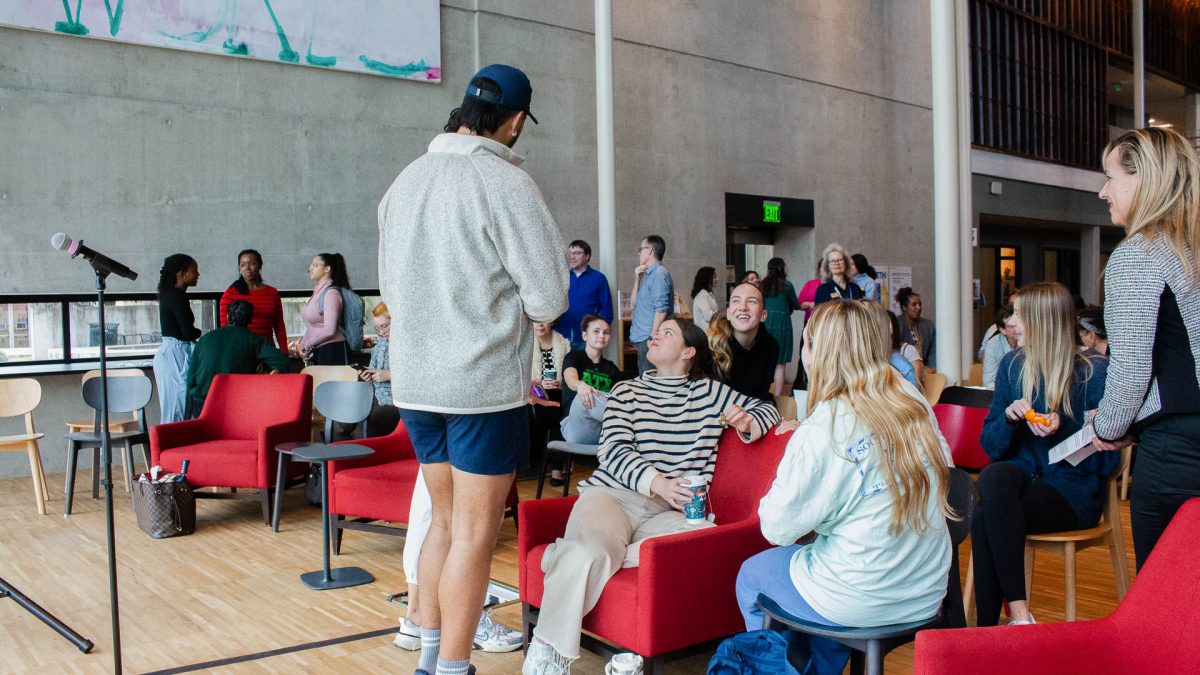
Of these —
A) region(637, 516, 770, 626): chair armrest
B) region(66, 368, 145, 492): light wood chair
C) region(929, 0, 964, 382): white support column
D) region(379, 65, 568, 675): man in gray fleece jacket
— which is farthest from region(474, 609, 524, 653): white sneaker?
region(929, 0, 964, 382): white support column

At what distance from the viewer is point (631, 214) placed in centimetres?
1077

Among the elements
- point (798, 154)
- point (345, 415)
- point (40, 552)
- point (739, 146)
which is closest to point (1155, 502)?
point (345, 415)

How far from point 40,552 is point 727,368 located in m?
3.68

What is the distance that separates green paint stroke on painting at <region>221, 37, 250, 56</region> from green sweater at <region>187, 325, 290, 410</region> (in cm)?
280

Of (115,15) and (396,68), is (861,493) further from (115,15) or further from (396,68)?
(396,68)

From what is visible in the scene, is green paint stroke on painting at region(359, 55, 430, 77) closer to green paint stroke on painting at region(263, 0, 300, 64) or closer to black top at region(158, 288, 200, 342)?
green paint stroke on painting at region(263, 0, 300, 64)

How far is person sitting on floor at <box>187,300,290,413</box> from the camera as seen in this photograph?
6473 mm

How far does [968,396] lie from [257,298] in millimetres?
5183

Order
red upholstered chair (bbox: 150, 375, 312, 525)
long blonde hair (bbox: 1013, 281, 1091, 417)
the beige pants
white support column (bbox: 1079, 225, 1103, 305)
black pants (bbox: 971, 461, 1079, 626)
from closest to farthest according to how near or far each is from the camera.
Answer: the beige pants → black pants (bbox: 971, 461, 1079, 626) → long blonde hair (bbox: 1013, 281, 1091, 417) → red upholstered chair (bbox: 150, 375, 312, 525) → white support column (bbox: 1079, 225, 1103, 305)

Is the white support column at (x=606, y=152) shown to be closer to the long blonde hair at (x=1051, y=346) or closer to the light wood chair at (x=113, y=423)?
the light wood chair at (x=113, y=423)

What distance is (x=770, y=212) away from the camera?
12258 millimetres

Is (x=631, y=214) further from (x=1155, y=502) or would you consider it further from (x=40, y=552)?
(x=1155, y=502)

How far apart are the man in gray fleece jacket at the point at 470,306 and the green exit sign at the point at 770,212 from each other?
9.82 metres

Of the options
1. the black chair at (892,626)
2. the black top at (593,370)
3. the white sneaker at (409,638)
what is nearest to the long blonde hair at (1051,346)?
the black chair at (892,626)
